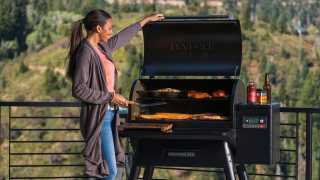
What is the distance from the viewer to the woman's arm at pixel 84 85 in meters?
3.43

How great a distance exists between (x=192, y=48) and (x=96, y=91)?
1238mm

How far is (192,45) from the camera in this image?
4.54 metres

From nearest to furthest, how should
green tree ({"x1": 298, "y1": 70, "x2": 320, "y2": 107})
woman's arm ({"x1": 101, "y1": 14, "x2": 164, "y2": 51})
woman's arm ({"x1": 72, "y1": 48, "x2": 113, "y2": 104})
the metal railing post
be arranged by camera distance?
woman's arm ({"x1": 72, "y1": 48, "x2": 113, "y2": 104}), woman's arm ({"x1": 101, "y1": 14, "x2": 164, "y2": 51}), the metal railing post, green tree ({"x1": 298, "y1": 70, "x2": 320, "y2": 107})

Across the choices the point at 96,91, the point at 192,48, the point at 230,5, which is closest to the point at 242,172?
the point at 192,48

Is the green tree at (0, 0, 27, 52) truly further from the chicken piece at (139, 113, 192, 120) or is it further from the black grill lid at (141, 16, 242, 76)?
the chicken piece at (139, 113, 192, 120)

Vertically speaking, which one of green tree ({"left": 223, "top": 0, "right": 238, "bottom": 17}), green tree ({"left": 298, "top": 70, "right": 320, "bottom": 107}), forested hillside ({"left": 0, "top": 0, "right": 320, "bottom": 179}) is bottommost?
green tree ({"left": 298, "top": 70, "right": 320, "bottom": 107})

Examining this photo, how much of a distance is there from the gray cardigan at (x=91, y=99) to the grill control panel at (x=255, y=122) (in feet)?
3.41

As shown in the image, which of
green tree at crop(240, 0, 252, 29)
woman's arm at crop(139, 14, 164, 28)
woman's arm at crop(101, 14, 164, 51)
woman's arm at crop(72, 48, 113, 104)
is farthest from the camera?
green tree at crop(240, 0, 252, 29)

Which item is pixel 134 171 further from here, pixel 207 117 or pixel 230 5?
pixel 230 5

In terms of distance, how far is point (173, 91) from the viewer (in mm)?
4375

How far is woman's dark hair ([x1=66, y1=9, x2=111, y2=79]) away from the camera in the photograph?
3535 millimetres

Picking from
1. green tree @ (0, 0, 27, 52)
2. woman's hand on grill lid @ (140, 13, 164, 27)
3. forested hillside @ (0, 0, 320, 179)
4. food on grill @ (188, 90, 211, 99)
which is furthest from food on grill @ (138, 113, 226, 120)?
green tree @ (0, 0, 27, 52)

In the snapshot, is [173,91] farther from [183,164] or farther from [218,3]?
[218,3]

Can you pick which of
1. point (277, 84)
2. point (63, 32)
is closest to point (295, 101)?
point (277, 84)
